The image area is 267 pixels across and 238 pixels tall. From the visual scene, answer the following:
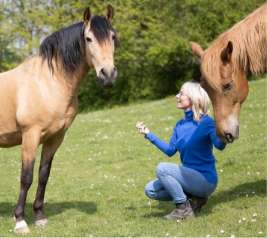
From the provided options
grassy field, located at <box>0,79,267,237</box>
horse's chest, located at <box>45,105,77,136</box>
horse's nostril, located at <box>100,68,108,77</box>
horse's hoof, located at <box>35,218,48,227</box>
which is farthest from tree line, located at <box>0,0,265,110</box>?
horse's nostril, located at <box>100,68,108,77</box>

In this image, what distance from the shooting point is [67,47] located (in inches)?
243

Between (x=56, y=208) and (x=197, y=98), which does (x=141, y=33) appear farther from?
(x=197, y=98)

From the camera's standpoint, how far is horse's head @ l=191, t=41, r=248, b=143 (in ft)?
17.0

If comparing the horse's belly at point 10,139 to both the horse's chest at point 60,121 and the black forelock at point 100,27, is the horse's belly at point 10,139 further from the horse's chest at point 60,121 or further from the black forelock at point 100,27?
the black forelock at point 100,27

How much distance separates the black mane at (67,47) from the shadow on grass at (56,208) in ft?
6.86

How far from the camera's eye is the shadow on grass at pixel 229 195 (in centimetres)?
629

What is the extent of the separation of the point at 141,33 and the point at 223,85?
24191 mm

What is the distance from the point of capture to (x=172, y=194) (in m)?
5.78

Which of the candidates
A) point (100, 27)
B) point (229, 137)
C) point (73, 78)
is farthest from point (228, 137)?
point (73, 78)

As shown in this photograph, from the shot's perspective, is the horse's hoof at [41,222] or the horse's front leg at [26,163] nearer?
the horse's front leg at [26,163]

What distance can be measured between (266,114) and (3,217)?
8582 mm

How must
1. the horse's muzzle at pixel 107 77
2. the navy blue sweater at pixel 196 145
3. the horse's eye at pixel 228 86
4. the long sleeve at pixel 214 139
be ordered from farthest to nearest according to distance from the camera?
1. the navy blue sweater at pixel 196 145
2. the horse's muzzle at pixel 107 77
3. the long sleeve at pixel 214 139
4. the horse's eye at pixel 228 86

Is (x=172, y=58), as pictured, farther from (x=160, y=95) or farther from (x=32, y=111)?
(x=32, y=111)

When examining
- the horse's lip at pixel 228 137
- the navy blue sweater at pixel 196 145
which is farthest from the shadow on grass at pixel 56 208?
the horse's lip at pixel 228 137
